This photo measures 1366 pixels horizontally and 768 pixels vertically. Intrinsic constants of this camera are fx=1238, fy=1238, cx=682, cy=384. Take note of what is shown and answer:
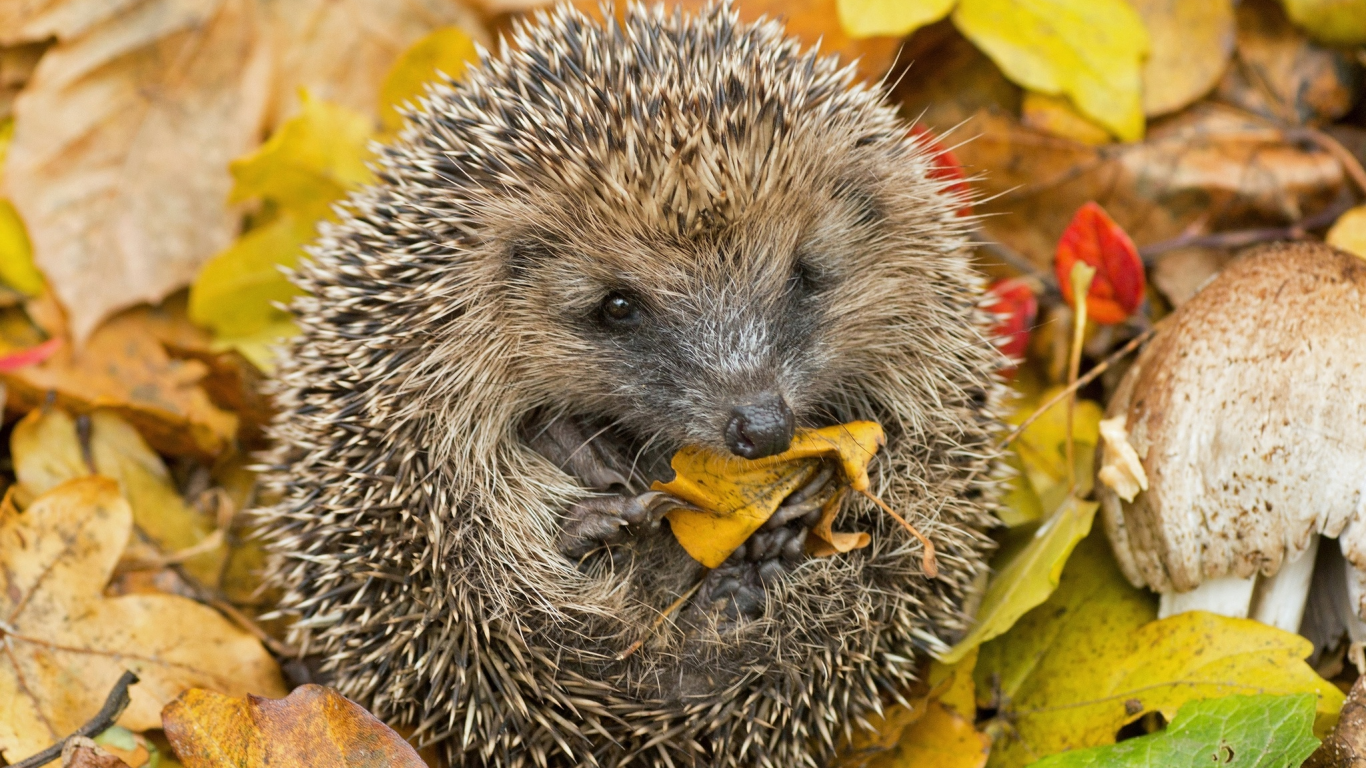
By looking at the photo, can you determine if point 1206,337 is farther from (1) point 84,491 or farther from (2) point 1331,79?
(1) point 84,491

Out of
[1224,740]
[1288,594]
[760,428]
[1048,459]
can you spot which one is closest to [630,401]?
[760,428]

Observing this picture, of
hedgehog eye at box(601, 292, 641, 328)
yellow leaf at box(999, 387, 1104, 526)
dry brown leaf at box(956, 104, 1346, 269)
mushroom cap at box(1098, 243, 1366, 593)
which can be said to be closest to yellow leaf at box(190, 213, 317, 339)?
hedgehog eye at box(601, 292, 641, 328)

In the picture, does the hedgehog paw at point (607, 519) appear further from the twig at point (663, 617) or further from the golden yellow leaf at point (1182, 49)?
the golden yellow leaf at point (1182, 49)

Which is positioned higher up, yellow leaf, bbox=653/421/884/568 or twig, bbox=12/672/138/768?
twig, bbox=12/672/138/768

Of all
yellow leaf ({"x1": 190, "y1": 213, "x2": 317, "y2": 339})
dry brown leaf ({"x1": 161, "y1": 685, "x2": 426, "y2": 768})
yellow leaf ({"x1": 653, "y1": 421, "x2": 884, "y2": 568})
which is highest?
yellow leaf ({"x1": 190, "y1": 213, "x2": 317, "y2": 339})

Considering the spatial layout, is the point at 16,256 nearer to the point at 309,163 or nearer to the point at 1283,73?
the point at 309,163

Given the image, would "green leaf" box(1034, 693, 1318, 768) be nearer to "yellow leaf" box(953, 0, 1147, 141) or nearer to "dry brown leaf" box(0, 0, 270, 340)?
"yellow leaf" box(953, 0, 1147, 141)
